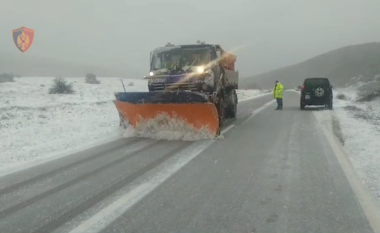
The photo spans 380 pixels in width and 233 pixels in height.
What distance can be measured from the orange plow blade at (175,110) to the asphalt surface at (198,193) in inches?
58.0

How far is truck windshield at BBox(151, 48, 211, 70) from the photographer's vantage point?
11273 millimetres

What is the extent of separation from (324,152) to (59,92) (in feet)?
86.4

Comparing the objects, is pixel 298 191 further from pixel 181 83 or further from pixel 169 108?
pixel 181 83

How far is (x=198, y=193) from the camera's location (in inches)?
193

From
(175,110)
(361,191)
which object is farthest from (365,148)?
(175,110)

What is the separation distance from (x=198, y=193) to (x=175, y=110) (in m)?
4.85

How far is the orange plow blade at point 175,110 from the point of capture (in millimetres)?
9367

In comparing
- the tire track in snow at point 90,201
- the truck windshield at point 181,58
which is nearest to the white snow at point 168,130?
the truck windshield at point 181,58

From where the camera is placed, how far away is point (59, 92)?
1184 inches

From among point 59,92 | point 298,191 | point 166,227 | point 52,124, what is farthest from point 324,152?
point 59,92

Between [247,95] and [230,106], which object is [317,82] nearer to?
[230,106]

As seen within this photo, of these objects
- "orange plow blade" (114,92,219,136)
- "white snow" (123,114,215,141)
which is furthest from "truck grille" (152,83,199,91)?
"white snow" (123,114,215,141)

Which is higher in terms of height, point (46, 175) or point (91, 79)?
point (91, 79)

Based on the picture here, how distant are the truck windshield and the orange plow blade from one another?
186cm
